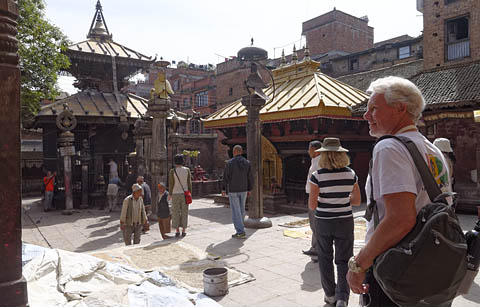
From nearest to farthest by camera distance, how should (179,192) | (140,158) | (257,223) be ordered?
(179,192)
(257,223)
(140,158)

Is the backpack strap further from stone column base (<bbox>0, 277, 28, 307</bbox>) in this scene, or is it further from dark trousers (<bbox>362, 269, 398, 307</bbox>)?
stone column base (<bbox>0, 277, 28, 307</bbox>)

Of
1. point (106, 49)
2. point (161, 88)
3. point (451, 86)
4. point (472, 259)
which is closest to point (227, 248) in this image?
point (472, 259)

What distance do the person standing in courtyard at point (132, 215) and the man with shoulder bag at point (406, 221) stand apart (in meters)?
5.81

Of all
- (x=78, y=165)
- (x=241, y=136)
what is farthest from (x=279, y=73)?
(x=78, y=165)

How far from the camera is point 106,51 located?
19016mm

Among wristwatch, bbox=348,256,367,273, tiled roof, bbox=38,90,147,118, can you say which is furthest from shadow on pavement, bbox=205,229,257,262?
tiled roof, bbox=38,90,147,118

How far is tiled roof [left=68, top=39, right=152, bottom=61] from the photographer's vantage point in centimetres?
1825

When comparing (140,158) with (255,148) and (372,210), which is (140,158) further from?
(372,210)

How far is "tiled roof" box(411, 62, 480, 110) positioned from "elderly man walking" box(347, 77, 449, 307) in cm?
925

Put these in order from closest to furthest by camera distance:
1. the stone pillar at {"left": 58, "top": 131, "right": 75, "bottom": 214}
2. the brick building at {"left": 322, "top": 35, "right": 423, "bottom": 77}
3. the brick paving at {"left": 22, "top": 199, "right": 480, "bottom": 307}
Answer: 1. the brick paving at {"left": 22, "top": 199, "right": 480, "bottom": 307}
2. the stone pillar at {"left": 58, "top": 131, "right": 75, "bottom": 214}
3. the brick building at {"left": 322, "top": 35, "right": 423, "bottom": 77}

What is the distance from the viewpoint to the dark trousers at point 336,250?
3.88m

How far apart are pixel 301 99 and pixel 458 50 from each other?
291 inches

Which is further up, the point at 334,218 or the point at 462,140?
the point at 462,140

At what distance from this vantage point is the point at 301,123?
44.9ft
